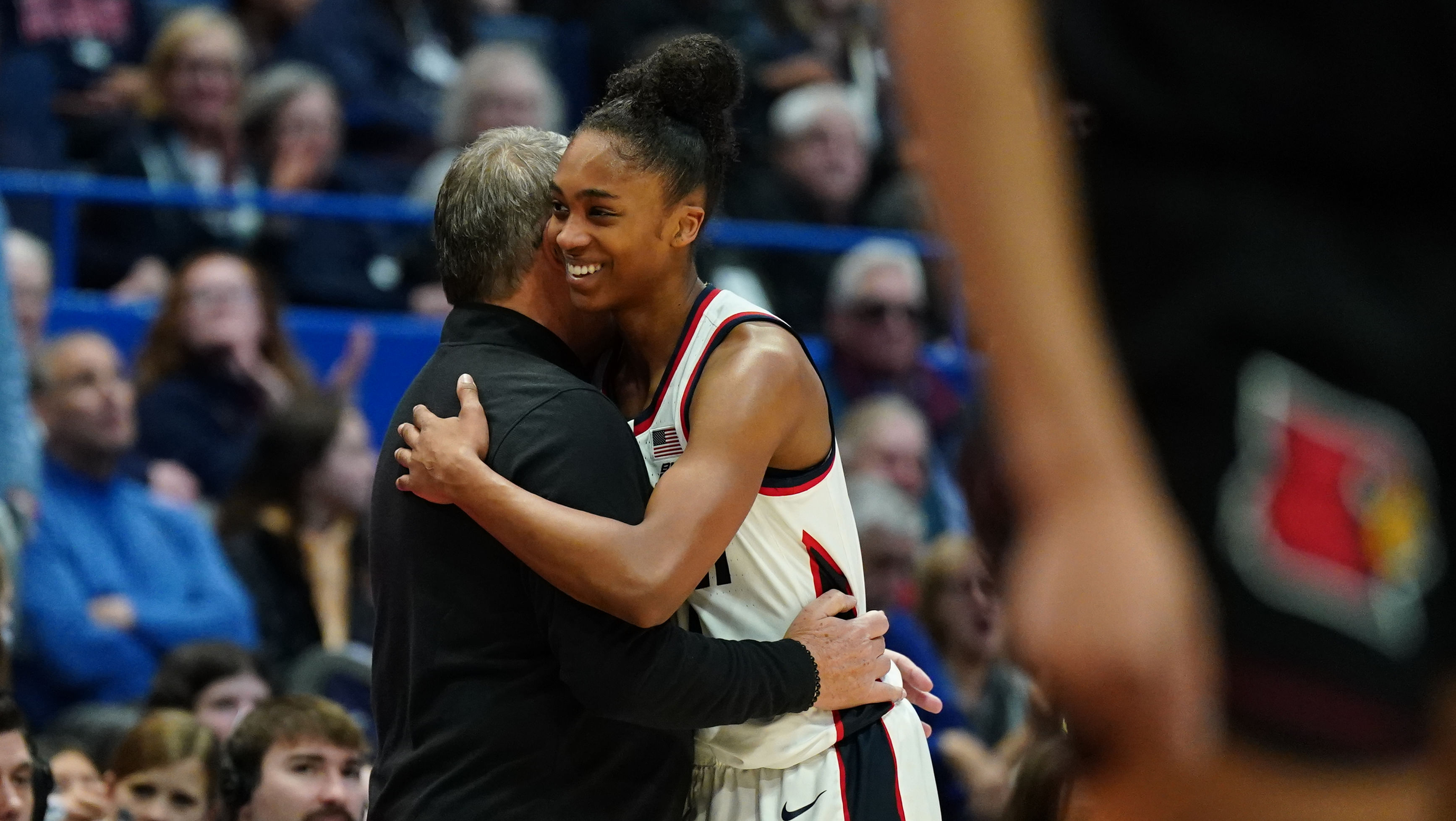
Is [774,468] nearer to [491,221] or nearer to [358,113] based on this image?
[491,221]

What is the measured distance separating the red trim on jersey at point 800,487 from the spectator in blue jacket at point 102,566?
324 centimetres

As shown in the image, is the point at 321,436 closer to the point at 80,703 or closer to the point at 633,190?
the point at 80,703

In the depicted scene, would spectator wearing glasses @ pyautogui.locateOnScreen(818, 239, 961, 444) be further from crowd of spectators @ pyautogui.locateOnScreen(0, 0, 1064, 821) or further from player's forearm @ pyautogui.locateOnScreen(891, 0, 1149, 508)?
player's forearm @ pyautogui.locateOnScreen(891, 0, 1149, 508)

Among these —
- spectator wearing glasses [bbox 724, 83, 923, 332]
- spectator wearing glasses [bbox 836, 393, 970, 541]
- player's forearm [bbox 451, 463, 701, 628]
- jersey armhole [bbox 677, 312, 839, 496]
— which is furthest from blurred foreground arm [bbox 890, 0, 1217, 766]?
spectator wearing glasses [bbox 724, 83, 923, 332]

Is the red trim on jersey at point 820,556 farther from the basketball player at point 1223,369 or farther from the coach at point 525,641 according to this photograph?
the basketball player at point 1223,369

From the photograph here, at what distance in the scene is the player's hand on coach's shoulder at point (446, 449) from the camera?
2885 mm

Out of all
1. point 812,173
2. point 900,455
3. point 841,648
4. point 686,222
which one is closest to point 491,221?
point 686,222

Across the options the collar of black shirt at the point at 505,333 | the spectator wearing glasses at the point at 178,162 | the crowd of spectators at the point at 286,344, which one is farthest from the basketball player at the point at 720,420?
the spectator wearing glasses at the point at 178,162

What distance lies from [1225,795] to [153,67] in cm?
728

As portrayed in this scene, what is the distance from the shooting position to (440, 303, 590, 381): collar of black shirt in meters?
3.13

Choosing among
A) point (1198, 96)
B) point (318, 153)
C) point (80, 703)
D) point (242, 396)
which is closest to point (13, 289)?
point (242, 396)

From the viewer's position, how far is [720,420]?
2951mm

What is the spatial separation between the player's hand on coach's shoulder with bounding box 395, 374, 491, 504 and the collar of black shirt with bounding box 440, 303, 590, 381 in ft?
0.41

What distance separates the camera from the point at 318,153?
312 inches
